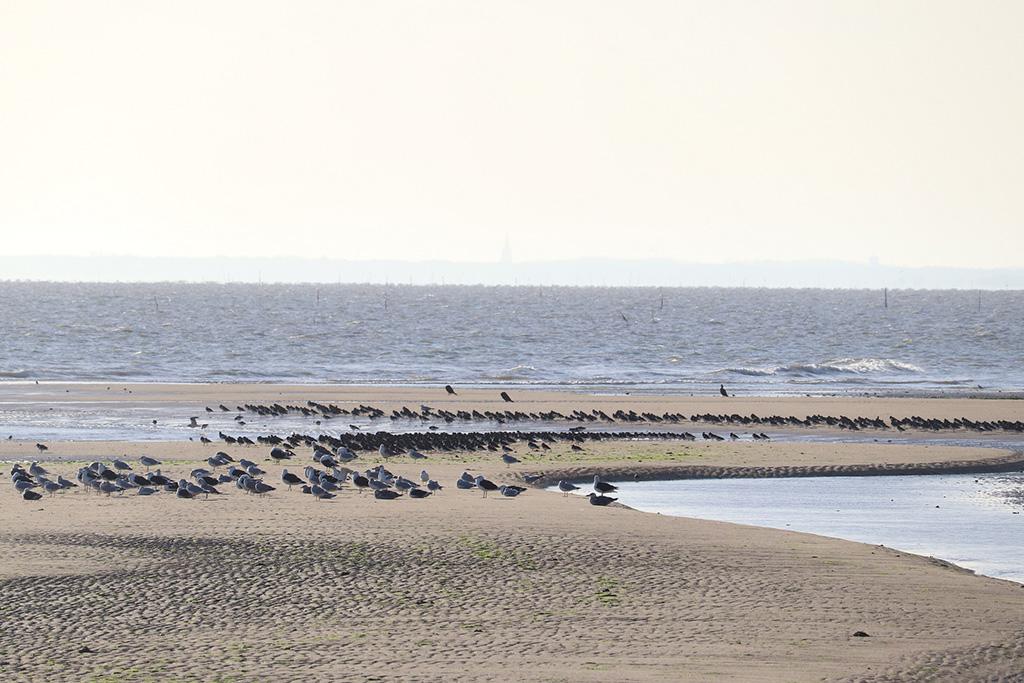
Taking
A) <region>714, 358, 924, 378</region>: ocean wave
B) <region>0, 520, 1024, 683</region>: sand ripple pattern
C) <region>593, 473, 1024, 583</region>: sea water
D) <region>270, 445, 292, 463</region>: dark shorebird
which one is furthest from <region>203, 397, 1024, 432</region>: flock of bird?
<region>714, 358, 924, 378</region>: ocean wave

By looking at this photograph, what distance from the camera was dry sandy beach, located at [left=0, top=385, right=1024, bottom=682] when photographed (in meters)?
10.3

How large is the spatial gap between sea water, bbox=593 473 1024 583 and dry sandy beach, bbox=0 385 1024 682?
1.29 meters

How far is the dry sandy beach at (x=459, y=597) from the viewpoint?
1026cm

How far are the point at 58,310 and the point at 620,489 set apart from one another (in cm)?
11390

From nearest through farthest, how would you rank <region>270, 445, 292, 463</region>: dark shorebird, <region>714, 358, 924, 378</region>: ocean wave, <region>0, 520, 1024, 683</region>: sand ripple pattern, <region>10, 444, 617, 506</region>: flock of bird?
1. <region>0, 520, 1024, 683</region>: sand ripple pattern
2. <region>10, 444, 617, 506</region>: flock of bird
3. <region>270, 445, 292, 463</region>: dark shorebird
4. <region>714, 358, 924, 378</region>: ocean wave

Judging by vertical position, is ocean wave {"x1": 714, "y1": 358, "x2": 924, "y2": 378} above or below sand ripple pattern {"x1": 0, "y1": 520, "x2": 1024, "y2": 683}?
below

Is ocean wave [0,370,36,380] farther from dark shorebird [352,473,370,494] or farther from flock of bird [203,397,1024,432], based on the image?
dark shorebird [352,473,370,494]

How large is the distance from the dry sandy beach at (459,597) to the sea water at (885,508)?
50.6 inches

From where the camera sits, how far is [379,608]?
12156 mm

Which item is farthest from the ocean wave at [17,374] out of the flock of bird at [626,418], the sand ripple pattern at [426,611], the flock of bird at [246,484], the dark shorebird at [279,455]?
the sand ripple pattern at [426,611]

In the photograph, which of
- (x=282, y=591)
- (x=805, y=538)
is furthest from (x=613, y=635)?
(x=805, y=538)

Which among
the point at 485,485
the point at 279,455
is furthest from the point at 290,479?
the point at 279,455

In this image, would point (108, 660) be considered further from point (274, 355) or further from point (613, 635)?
point (274, 355)

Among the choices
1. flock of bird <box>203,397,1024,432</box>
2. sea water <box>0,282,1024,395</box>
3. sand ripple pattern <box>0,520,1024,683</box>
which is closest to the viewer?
sand ripple pattern <box>0,520,1024,683</box>
